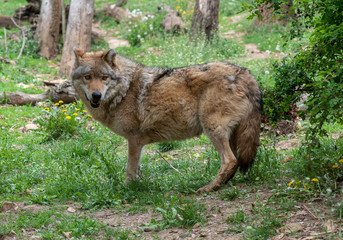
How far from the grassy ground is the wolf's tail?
7.3 inches

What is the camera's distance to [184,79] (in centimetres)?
590

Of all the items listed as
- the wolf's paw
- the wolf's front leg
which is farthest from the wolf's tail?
the wolf's front leg

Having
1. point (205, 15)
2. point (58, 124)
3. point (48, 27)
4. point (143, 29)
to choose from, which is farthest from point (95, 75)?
point (143, 29)

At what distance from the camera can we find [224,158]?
18.4ft

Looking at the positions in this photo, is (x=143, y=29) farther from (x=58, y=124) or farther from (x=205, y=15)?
(x=58, y=124)

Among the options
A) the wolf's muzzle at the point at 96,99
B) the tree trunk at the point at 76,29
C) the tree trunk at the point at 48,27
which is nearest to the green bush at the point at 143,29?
the tree trunk at the point at 48,27

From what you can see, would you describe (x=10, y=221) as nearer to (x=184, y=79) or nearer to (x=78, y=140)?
(x=184, y=79)

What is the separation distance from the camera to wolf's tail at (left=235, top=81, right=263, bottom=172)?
5.43 m

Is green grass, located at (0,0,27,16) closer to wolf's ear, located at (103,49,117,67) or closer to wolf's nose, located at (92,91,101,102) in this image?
wolf's ear, located at (103,49,117,67)

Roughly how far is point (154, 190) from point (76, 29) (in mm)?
9089

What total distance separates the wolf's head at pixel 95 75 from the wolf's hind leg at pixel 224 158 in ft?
5.33

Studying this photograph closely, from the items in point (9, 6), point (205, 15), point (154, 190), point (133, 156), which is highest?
point (205, 15)

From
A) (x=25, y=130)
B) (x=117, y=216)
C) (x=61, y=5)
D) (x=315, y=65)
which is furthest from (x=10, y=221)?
(x=61, y=5)

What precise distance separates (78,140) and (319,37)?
5.26 metres
